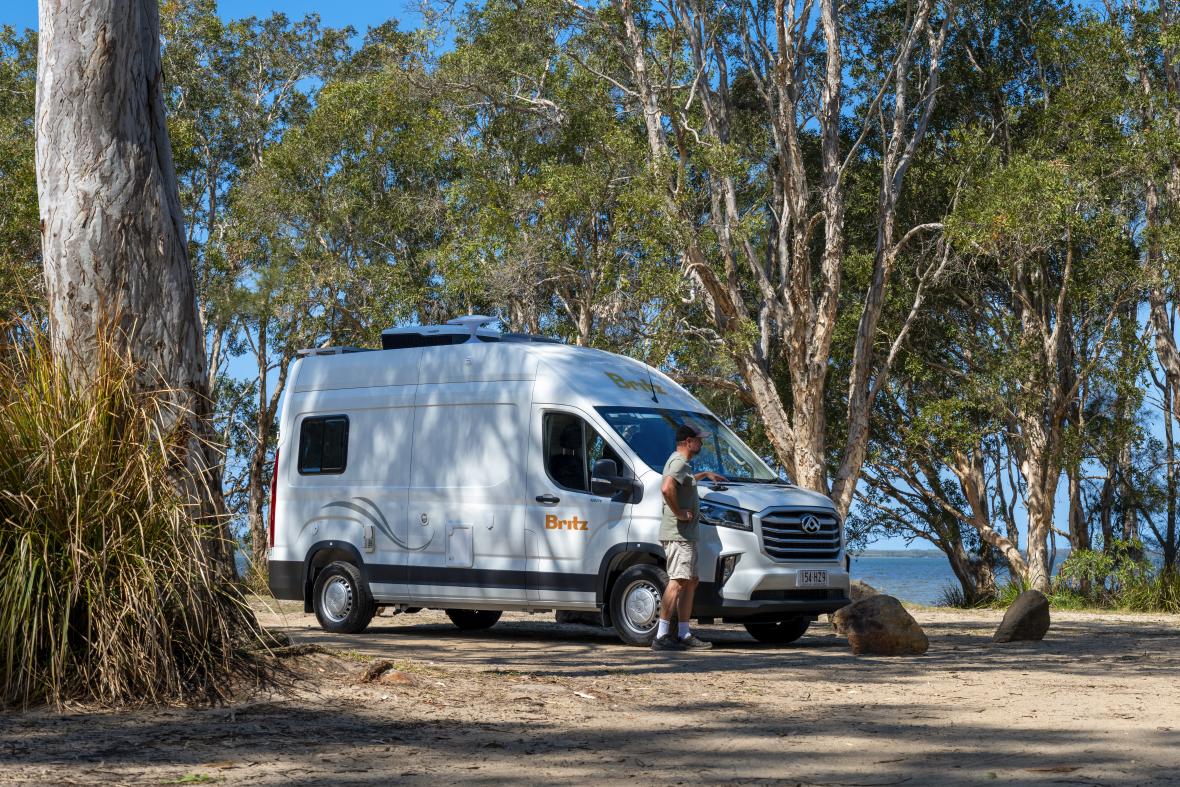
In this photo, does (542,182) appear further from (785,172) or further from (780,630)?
(780,630)

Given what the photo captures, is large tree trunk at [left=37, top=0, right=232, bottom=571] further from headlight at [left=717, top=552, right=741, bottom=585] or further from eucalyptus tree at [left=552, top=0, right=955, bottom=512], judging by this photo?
eucalyptus tree at [left=552, top=0, right=955, bottom=512]

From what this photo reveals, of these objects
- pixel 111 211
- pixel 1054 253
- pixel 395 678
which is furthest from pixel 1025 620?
pixel 1054 253

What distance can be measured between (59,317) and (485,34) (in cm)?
2350

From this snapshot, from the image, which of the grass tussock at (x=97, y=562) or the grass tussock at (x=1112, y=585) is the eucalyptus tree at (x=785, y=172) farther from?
the grass tussock at (x=97, y=562)

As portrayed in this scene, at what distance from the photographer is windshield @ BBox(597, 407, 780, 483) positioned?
467 inches

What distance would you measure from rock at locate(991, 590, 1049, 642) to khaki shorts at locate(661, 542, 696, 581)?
3.80m

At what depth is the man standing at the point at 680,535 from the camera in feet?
35.4

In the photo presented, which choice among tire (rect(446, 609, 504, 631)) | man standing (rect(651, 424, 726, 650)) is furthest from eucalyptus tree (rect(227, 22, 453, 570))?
man standing (rect(651, 424, 726, 650))

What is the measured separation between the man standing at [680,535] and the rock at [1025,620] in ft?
11.9

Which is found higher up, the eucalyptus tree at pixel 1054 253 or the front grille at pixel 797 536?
the eucalyptus tree at pixel 1054 253

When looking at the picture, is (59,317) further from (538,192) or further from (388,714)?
(538,192)

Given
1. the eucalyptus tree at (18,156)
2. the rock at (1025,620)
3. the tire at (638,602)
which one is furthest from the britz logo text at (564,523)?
the eucalyptus tree at (18,156)

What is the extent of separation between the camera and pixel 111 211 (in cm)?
759

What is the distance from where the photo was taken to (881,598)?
11656 mm
